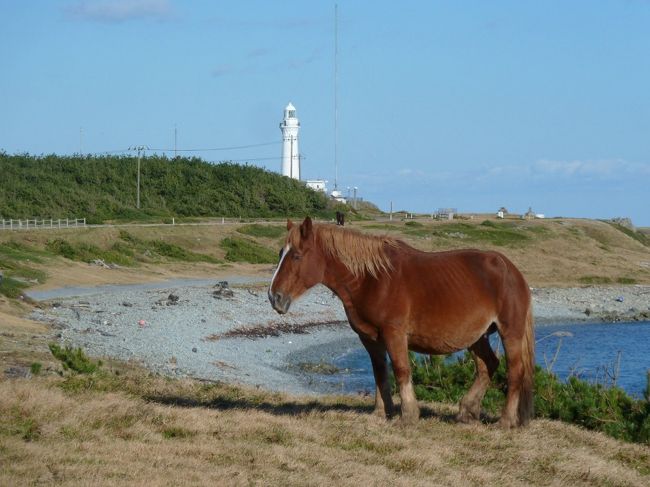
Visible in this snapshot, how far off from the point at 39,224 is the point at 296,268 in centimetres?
5803

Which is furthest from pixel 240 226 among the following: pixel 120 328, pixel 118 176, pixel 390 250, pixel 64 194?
pixel 390 250

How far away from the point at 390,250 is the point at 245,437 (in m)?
2.89

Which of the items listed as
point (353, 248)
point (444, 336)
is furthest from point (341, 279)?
point (444, 336)

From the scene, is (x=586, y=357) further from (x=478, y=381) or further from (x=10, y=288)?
(x=478, y=381)

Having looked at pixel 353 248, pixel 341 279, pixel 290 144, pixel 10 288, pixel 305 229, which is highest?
pixel 290 144

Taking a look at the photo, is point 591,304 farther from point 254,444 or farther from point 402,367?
point 254,444

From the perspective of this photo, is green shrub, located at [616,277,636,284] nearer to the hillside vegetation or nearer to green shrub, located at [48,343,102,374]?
the hillside vegetation

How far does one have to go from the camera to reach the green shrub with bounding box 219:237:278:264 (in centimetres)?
6462

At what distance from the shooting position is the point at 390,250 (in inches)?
468

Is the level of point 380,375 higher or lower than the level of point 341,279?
lower

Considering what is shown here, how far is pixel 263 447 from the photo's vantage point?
32.4 feet

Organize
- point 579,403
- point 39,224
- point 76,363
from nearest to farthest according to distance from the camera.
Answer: point 579,403
point 76,363
point 39,224

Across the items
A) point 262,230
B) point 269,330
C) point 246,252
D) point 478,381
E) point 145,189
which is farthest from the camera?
point 145,189

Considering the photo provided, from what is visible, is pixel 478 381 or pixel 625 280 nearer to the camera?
pixel 478 381
